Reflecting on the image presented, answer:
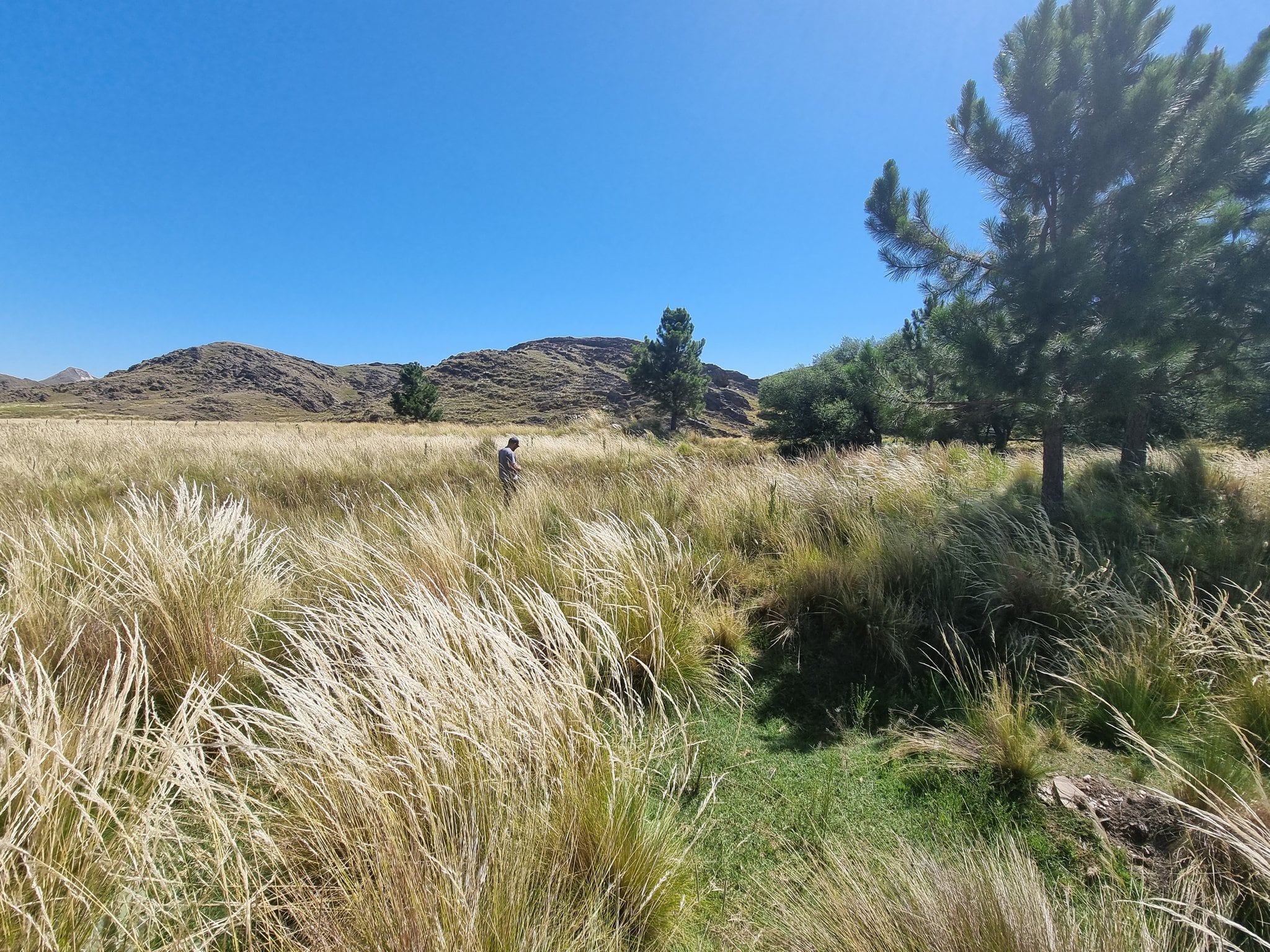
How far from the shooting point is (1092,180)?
161 inches

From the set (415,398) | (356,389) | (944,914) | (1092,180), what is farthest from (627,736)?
(356,389)

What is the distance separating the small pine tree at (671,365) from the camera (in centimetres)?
4184

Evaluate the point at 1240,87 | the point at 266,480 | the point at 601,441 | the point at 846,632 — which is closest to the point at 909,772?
the point at 846,632

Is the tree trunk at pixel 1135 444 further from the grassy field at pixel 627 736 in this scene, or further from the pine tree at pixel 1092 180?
the pine tree at pixel 1092 180

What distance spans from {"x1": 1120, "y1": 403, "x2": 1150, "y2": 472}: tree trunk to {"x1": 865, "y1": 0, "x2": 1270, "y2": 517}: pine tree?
91.2 inches

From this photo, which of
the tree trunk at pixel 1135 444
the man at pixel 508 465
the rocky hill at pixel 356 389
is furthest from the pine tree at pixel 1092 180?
the rocky hill at pixel 356 389

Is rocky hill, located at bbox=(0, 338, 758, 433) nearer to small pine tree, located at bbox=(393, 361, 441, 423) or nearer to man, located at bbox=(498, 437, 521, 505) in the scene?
small pine tree, located at bbox=(393, 361, 441, 423)

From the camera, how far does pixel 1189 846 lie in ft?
4.51

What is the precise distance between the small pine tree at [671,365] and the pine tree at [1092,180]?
37.2m

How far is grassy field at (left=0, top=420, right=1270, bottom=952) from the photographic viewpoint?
38.7 inches

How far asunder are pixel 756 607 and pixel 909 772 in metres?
1.35

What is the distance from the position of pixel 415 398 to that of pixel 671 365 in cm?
2797

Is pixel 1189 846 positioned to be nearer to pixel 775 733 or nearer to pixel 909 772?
pixel 909 772

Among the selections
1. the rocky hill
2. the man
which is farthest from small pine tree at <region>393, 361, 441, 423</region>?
the man
